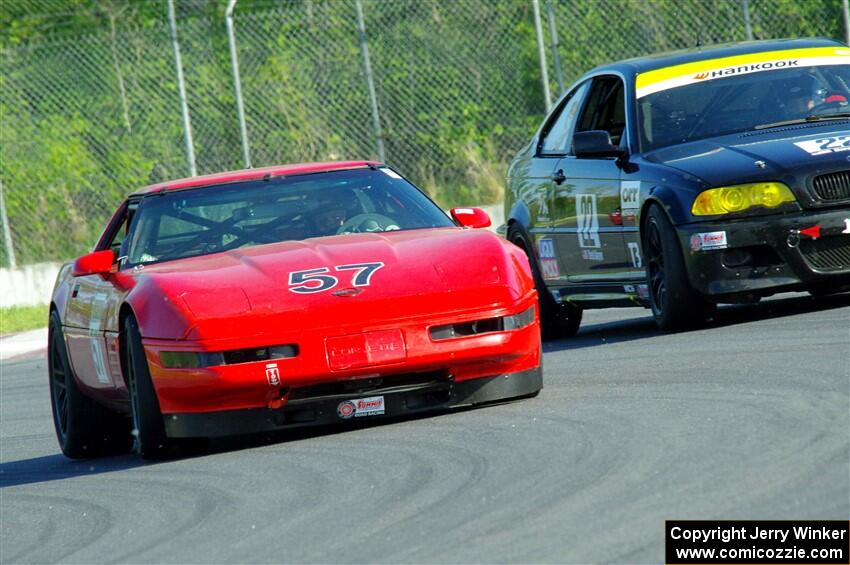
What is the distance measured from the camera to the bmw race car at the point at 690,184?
865cm

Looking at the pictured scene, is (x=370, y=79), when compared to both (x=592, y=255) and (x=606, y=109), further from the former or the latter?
(x=592, y=255)

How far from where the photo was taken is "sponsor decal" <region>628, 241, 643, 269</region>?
9.45 meters

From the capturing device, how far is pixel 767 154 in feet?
29.0

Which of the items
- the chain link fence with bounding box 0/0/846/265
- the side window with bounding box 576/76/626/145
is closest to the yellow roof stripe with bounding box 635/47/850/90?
the side window with bounding box 576/76/626/145

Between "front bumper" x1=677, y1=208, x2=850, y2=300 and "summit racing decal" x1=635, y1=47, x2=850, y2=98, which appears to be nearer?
"front bumper" x1=677, y1=208, x2=850, y2=300

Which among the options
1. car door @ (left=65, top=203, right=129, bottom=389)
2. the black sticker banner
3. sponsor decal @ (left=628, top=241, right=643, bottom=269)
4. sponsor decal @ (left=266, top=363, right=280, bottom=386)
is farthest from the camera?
sponsor decal @ (left=628, top=241, right=643, bottom=269)

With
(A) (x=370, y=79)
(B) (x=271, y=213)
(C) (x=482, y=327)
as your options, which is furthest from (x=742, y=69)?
(A) (x=370, y=79)

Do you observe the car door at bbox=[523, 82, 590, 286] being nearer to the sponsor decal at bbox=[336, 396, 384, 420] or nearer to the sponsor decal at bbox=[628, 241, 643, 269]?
the sponsor decal at bbox=[628, 241, 643, 269]

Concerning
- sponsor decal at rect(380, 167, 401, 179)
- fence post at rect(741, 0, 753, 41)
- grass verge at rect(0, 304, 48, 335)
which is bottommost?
grass verge at rect(0, 304, 48, 335)

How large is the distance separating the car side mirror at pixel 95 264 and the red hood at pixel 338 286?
1.67ft

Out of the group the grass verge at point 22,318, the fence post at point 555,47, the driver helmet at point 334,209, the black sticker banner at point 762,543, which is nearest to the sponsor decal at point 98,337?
the driver helmet at point 334,209

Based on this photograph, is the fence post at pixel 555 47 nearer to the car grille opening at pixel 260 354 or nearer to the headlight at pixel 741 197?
the headlight at pixel 741 197

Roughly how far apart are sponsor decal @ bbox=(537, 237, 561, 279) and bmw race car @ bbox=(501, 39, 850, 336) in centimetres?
1

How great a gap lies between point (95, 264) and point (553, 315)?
12.2 feet
